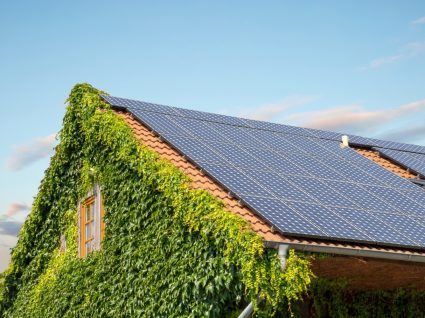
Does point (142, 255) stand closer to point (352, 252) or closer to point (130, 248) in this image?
point (130, 248)

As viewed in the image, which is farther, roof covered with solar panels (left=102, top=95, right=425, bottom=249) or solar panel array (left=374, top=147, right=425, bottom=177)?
solar panel array (left=374, top=147, right=425, bottom=177)

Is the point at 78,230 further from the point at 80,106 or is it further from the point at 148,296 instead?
the point at 148,296

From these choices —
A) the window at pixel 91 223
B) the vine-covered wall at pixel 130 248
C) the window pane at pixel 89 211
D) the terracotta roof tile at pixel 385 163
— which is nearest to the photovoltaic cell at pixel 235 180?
the vine-covered wall at pixel 130 248

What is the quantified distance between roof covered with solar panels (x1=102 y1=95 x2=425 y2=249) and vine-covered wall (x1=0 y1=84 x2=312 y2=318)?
2.20 ft

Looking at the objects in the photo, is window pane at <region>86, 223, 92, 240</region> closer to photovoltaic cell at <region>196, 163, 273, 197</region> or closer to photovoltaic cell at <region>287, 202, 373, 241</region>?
photovoltaic cell at <region>196, 163, 273, 197</region>

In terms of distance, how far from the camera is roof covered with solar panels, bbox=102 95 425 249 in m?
14.5

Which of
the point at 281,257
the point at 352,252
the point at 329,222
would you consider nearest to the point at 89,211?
the point at 329,222

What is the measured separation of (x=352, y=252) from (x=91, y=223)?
744 centimetres

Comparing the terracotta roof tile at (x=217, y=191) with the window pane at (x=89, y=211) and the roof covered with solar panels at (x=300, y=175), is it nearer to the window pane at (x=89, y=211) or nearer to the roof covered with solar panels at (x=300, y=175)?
the roof covered with solar panels at (x=300, y=175)

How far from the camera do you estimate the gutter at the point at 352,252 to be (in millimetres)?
13330

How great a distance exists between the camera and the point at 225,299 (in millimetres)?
13875

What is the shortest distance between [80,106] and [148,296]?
6.21 meters

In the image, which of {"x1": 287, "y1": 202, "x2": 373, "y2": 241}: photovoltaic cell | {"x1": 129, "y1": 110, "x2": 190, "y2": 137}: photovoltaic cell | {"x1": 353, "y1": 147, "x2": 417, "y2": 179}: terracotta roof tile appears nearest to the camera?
{"x1": 287, "y1": 202, "x2": 373, "y2": 241}: photovoltaic cell

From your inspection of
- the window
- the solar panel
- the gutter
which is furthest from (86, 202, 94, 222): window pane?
the gutter
